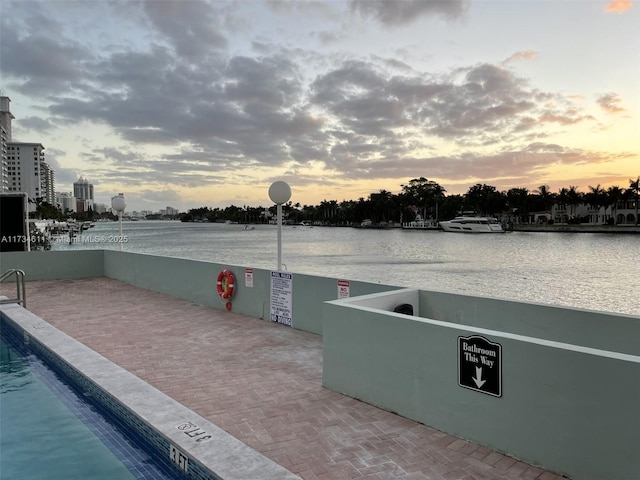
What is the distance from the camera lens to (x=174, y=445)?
10.5 ft

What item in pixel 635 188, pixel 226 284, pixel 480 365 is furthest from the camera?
pixel 635 188

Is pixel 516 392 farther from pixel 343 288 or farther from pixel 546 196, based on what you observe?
pixel 546 196

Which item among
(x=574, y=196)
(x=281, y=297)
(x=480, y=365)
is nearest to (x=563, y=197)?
(x=574, y=196)

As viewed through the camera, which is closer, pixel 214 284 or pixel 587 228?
pixel 214 284

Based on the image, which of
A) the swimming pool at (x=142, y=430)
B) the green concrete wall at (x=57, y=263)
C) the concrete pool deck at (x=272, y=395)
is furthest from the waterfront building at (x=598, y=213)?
the swimming pool at (x=142, y=430)

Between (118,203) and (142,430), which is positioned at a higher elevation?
(118,203)

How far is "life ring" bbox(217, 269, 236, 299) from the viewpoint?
27.9 ft

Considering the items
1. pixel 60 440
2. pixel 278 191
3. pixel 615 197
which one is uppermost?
pixel 615 197

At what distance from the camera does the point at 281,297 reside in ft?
24.7

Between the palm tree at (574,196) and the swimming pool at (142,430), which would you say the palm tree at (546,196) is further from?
the swimming pool at (142,430)

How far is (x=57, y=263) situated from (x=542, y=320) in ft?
45.7

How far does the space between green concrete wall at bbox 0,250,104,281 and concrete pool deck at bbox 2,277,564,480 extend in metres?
5.38

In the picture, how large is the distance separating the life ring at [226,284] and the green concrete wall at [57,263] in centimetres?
746

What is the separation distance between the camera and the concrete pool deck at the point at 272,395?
314cm
